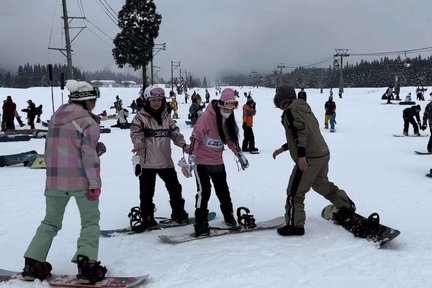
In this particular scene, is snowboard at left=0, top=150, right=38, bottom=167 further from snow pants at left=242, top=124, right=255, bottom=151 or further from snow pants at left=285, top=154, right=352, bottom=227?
snow pants at left=285, top=154, right=352, bottom=227

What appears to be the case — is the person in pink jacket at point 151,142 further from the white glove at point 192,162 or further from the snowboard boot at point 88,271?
the snowboard boot at point 88,271

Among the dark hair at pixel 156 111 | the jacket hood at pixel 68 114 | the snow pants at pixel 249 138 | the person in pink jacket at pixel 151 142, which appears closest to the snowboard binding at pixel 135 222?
the person in pink jacket at pixel 151 142

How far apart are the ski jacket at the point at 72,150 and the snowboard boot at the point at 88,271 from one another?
664mm

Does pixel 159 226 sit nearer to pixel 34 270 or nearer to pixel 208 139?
pixel 208 139

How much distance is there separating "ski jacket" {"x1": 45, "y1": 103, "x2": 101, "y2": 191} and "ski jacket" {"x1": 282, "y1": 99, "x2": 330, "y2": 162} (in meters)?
2.35

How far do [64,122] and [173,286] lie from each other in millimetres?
1778

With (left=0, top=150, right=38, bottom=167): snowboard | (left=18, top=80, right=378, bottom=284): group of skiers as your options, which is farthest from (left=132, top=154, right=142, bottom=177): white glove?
(left=0, top=150, right=38, bottom=167): snowboard

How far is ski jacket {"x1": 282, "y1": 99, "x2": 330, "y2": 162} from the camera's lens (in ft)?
16.2

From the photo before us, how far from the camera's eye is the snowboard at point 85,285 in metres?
3.71

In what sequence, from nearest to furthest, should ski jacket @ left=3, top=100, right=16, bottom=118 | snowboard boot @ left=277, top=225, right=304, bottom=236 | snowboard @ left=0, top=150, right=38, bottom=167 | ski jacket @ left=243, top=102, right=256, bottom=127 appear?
1. snowboard boot @ left=277, top=225, right=304, bottom=236
2. snowboard @ left=0, top=150, right=38, bottom=167
3. ski jacket @ left=243, top=102, right=256, bottom=127
4. ski jacket @ left=3, top=100, right=16, bottom=118

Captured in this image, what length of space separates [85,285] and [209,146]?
2.27 metres

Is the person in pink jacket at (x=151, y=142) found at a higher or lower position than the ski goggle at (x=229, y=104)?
lower

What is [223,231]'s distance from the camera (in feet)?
17.6

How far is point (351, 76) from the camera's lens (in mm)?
141000
